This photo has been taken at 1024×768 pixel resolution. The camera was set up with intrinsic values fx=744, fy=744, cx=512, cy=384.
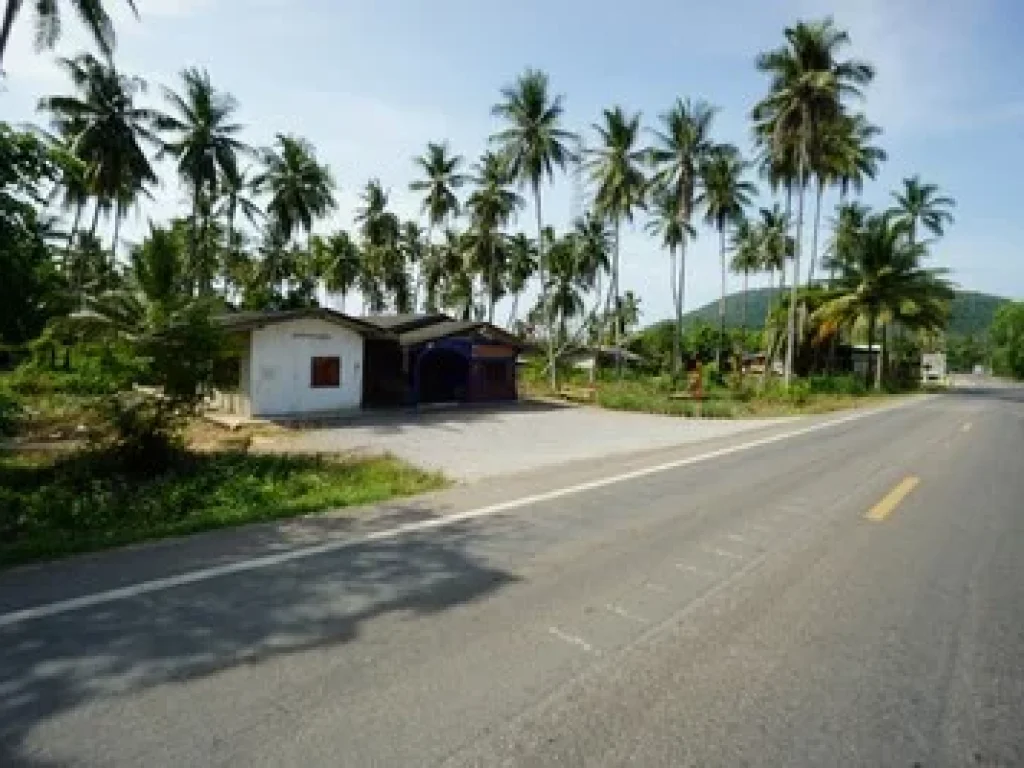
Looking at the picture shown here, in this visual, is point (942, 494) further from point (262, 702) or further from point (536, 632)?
point (262, 702)

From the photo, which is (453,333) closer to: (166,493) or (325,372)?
(325,372)

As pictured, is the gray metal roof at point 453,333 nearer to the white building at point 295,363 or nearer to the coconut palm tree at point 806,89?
the white building at point 295,363

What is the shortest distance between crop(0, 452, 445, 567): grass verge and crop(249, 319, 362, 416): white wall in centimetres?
815

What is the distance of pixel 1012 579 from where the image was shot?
614 centimetres

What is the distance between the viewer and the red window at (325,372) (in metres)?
25.1

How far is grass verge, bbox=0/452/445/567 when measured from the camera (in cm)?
762

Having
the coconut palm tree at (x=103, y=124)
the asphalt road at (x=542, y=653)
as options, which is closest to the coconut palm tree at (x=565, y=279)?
the coconut palm tree at (x=103, y=124)

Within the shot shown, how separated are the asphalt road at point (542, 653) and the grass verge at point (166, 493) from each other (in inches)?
59.5

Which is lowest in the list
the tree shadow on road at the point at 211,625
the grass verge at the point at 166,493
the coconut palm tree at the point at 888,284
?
the grass verge at the point at 166,493

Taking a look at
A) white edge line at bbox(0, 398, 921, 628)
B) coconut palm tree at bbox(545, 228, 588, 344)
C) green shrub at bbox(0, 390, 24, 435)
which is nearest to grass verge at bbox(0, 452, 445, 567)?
white edge line at bbox(0, 398, 921, 628)

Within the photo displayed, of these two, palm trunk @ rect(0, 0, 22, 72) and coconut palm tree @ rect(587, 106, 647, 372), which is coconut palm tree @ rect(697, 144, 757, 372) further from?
palm trunk @ rect(0, 0, 22, 72)

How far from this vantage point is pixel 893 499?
9586mm

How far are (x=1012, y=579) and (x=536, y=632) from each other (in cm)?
426

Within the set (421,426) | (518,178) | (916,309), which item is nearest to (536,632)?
(421,426)
